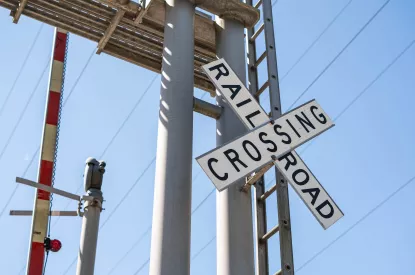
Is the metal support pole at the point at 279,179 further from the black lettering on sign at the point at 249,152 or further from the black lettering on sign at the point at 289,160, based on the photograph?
the black lettering on sign at the point at 249,152

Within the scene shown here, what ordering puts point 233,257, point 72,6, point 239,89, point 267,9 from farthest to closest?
point 72,6, point 267,9, point 233,257, point 239,89

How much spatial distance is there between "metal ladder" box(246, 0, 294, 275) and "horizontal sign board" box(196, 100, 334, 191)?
0.51 m

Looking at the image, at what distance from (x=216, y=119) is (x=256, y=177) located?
112cm

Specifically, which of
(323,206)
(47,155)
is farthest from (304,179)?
(47,155)

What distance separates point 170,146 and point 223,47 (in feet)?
5.27

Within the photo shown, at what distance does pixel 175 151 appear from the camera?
6000 mm

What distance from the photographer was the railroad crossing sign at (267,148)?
4801 mm

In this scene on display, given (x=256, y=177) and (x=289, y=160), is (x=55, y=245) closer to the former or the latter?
(x=256, y=177)

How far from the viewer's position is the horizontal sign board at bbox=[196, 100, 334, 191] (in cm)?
475

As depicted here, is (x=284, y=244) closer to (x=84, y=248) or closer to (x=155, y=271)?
(x=155, y=271)

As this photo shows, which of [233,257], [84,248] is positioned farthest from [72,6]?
[233,257]

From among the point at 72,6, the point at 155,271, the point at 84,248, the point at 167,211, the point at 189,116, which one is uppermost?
the point at 72,6

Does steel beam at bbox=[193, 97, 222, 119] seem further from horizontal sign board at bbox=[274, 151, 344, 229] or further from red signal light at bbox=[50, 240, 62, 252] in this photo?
red signal light at bbox=[50, 240, 62, 252]

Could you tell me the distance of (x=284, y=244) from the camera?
18.0 feet
